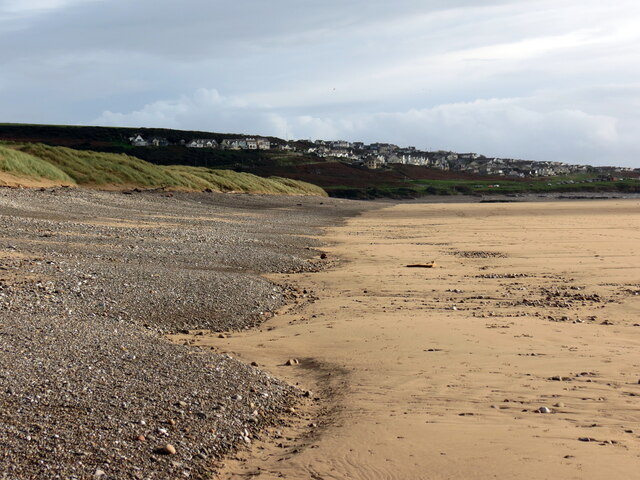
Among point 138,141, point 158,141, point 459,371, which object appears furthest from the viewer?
point 158,141

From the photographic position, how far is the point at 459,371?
901 centimetres

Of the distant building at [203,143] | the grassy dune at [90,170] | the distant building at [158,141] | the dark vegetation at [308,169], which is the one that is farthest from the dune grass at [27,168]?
the distant building at [203,143]

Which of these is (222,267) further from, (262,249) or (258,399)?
(258,399)

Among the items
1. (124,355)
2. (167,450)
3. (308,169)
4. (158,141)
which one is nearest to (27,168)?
(124,355)

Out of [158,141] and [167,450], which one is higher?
[158,141]

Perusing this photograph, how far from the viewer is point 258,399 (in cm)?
768

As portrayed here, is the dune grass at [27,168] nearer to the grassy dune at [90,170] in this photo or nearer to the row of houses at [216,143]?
the grassy dune at [90,170]

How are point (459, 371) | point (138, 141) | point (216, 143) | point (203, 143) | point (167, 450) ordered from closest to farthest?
1. point (167, 450)
2. point (459, 371)
3. point (138, 141)
4. point (203, 143)
5. point (216, 143)

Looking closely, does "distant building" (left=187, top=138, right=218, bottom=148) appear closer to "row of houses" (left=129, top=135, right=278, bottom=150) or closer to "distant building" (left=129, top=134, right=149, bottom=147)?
"row of houses" (left=129, top=135, right=278, bottom=150)

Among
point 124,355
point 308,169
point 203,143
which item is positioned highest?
point 203,143

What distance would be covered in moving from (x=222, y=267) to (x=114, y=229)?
608 centimetres

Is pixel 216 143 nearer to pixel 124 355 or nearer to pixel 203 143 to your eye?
pixel 203 143

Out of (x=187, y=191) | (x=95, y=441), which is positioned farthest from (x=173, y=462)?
(x=187, y=191)

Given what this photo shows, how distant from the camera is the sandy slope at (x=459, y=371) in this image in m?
6.33
